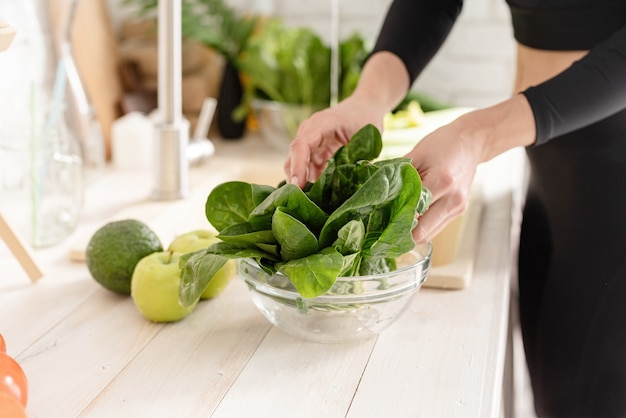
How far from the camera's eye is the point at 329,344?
93 centimetres

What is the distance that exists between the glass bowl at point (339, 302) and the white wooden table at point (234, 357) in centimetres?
2

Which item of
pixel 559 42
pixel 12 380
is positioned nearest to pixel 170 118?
pixel 559 42

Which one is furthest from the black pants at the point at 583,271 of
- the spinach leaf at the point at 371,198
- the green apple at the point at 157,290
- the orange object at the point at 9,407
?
the orange object at the point at 9,407

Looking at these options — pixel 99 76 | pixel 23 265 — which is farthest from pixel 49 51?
pixel 23 265

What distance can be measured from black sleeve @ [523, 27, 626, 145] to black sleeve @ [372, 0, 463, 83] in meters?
0.31

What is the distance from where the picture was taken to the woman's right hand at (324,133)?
39.4 inches

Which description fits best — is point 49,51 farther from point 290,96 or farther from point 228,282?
→ point 228,282

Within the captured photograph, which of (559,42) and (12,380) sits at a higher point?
(559,42)

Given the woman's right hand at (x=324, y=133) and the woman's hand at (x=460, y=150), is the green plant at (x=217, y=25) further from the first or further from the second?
the woman's hand at (x=460, y=150)

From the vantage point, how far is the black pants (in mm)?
1173

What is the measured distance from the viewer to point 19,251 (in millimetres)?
1068

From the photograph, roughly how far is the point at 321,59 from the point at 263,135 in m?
0.22

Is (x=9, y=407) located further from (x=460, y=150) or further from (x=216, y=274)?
(x=460, y=150)

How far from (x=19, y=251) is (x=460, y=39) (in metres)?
1.29
